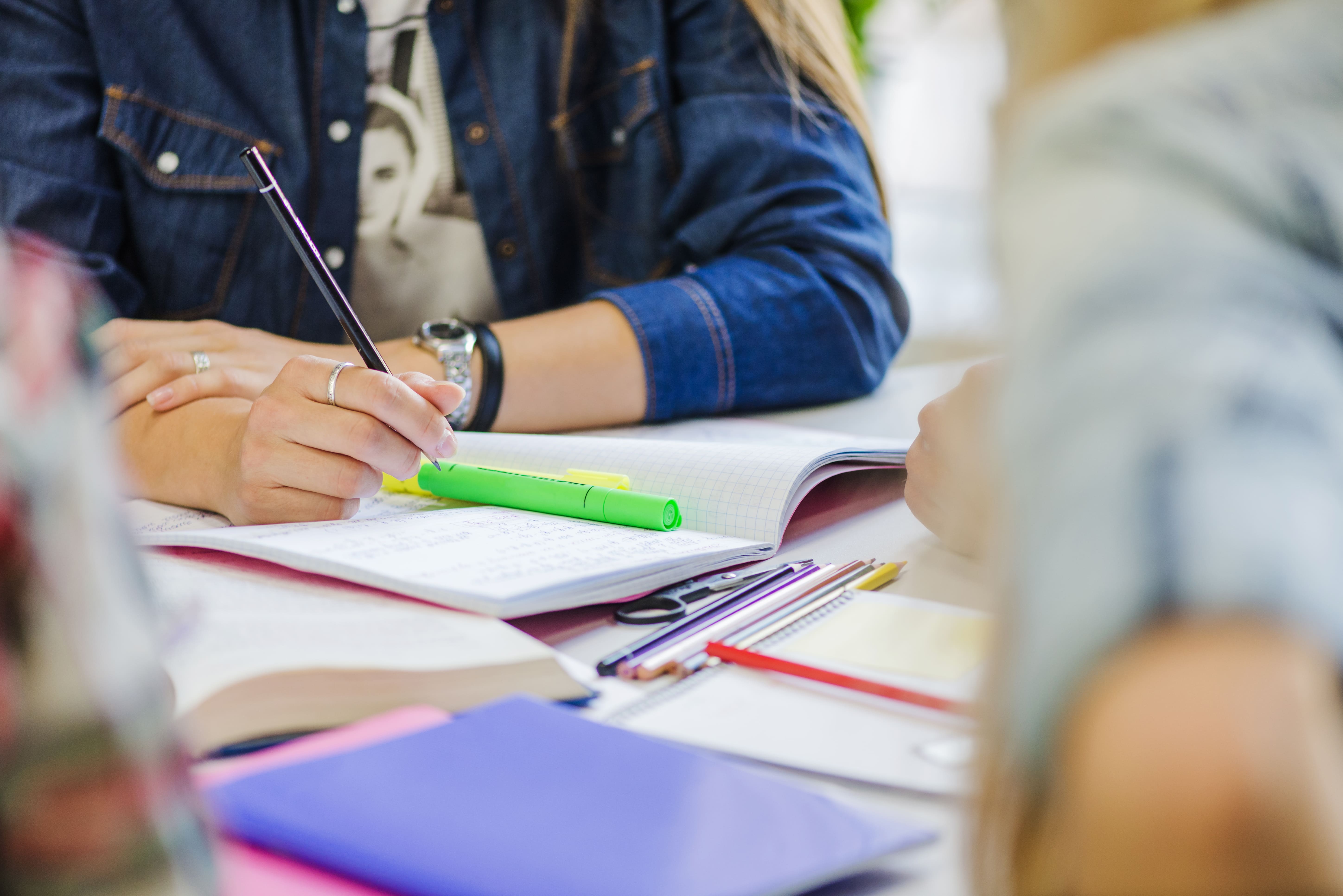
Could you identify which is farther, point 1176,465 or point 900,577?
point 900,577

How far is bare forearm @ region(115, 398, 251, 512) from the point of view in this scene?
1.88 ft

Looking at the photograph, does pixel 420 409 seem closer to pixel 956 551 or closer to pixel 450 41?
pixel 956 551

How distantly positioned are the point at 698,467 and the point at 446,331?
0.93ft

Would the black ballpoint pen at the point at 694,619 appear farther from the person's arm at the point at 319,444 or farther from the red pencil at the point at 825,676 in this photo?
the person's arm at the point at 319,444

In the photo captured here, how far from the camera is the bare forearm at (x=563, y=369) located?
2.41 feet

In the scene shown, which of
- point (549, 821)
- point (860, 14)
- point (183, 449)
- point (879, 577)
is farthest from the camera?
point (860, 14)

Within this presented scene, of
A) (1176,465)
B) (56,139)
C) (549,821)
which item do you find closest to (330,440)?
(549,821)

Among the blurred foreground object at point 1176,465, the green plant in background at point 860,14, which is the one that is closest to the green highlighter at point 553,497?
the blurred foreground object at point 1176,465

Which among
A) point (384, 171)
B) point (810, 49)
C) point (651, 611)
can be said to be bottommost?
point (651, 611)

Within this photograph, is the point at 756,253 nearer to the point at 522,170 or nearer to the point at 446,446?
the point at 522,170

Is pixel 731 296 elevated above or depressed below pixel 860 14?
below

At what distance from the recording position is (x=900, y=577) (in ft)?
1.53

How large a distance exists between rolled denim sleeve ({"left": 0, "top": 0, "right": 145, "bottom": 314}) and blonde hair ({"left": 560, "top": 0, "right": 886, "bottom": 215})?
0.42 metres

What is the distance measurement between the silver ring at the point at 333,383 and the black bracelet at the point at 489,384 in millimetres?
195
